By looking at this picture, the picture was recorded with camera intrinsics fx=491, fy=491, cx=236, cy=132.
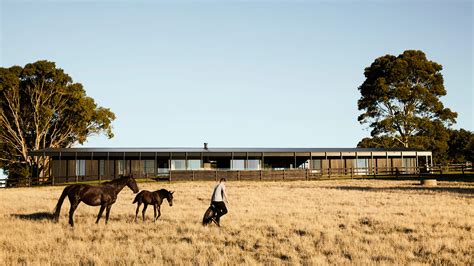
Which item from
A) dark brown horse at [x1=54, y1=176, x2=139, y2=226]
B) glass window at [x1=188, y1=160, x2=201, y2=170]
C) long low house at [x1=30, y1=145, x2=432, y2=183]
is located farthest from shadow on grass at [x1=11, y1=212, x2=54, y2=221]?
glass window at [x1=188, y1=160, x2=201, y2=170]

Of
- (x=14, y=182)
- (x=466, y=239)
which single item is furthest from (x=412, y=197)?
(x=14, y=182)

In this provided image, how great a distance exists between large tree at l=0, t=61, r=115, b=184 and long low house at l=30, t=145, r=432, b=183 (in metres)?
3.19

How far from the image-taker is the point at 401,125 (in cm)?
5619

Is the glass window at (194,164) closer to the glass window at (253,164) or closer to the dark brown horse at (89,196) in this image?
the glass window at (253,164)

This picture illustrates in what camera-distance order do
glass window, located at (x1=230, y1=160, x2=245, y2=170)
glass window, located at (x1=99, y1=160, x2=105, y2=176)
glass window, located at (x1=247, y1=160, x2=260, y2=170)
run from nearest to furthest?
glass window, located at (x1=99, y1=160, x2=105, y2=176) → glass window, located at (x1=247, y1=160, x2=260, y2=170) → glass window, located at (x1=230, y1=160, x2=245, y2=170)

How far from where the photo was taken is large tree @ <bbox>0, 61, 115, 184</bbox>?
47969mm

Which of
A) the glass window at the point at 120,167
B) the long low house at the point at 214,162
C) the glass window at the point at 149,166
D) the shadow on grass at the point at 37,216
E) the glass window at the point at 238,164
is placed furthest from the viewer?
the glass window at the point at 238,164

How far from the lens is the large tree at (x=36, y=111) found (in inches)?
1889

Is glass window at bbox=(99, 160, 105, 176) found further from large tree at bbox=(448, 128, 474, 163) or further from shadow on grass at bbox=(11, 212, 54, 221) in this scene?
large tree at bbox=(448, 128, 474, 163)

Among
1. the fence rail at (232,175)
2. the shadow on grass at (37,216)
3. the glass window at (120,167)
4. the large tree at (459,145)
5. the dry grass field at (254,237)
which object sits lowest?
the dry grass field at (254,237)

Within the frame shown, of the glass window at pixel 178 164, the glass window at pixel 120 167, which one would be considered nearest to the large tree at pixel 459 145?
the glass window at pixel 178 164

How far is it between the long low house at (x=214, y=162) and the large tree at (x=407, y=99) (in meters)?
4.67

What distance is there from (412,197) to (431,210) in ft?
21.5

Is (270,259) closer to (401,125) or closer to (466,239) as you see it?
(466,239)
